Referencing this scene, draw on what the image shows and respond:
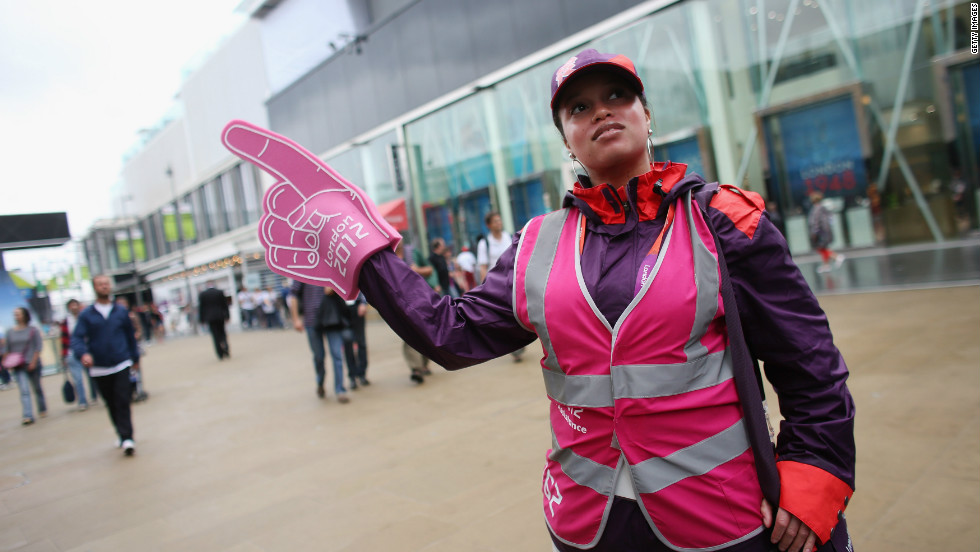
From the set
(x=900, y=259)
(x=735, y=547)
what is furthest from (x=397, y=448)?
A: (x=900, y=259)

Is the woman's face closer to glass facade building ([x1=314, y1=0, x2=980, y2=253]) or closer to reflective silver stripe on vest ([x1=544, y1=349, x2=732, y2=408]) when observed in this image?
reflective silver stripe on vest ([x1=544, y1=349, x2=732, y2=408])

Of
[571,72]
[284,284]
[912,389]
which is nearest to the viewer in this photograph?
[571,72]

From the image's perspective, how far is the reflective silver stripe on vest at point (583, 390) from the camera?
1510mm

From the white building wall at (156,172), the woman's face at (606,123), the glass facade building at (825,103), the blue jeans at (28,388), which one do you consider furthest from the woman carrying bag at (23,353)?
the white building wall at (156,172)

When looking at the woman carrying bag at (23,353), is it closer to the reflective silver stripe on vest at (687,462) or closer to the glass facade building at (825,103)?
the glass facade building at (825,103)

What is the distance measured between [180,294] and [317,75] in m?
25.3

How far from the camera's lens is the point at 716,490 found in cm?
144

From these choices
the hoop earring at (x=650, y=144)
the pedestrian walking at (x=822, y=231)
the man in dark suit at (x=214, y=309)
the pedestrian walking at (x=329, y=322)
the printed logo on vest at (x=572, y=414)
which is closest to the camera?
the printed logo on vest at (x=572, y=414)

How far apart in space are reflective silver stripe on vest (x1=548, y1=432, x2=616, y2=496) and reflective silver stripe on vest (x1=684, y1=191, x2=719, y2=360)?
0.35m

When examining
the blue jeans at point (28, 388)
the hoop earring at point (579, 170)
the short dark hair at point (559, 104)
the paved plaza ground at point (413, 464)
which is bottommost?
the paved plaza ground at point (413, 464)

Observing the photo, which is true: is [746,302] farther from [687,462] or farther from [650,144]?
[650,144]

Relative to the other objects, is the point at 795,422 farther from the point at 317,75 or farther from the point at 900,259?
the point at 317,75

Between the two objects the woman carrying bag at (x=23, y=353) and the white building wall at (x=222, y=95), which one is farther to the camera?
the white building wall at (x=222, y=95)

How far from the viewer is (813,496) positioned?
1.43 meters
